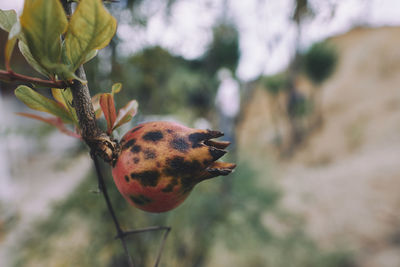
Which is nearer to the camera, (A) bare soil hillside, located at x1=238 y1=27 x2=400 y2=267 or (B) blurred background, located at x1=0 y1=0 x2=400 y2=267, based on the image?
(B) blurred background, located at x1=0 y1=0 x2=400 y2=267

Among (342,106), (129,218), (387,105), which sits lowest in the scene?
(342,106)

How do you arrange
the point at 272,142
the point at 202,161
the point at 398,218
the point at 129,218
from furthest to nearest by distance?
the point at 272,142
the point at 398,218
the point at 129,218
the point at 202,161

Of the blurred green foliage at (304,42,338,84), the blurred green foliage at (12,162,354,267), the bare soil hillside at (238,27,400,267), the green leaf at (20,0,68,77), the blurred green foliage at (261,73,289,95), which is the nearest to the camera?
the green leaf at (20,0,68,77)

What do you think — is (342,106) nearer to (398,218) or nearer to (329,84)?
(329,84)

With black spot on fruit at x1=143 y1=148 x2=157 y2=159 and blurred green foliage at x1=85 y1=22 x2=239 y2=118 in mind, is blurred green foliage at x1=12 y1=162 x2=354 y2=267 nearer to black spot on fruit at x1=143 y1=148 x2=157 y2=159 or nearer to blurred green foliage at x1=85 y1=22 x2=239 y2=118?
blurred green foliage at x1=85 y1=22 x2=239 y2=118

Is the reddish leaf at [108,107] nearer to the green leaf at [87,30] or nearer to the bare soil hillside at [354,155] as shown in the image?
the green leaf at [87,30]

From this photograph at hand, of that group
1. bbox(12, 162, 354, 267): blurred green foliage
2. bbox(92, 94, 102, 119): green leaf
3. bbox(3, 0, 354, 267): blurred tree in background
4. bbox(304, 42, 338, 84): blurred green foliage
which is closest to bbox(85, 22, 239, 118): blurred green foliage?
bbox(3, 0, 354, 267): blurred tree in background

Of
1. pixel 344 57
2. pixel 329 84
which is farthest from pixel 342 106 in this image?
pixel 344 57

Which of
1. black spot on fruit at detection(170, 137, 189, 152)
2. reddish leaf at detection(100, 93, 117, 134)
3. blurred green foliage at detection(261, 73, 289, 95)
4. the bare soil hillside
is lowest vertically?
the bare soil hillside
